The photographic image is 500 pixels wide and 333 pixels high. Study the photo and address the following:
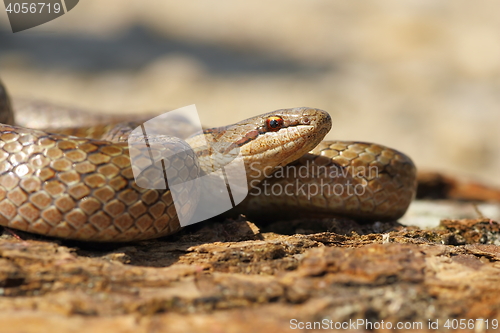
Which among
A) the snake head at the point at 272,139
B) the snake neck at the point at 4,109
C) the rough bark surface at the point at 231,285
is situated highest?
the snake neck at the point at 4,109

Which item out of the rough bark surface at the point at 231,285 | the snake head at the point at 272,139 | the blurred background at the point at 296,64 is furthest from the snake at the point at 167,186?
the blurred background at the point at 296,64

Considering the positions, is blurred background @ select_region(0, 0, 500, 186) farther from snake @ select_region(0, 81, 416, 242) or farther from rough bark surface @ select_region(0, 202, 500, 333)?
rough bark surface @ select_region(0, 202, 500, 333)

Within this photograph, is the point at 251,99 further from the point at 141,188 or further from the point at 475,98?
the point at 141,188

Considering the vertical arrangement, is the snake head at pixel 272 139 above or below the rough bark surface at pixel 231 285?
above

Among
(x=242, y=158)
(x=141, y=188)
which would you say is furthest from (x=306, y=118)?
(x=141, y=188)
